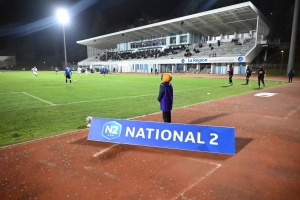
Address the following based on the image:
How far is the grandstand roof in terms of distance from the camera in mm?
38531

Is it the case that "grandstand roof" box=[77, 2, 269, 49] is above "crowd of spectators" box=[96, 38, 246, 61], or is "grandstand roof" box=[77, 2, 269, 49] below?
above

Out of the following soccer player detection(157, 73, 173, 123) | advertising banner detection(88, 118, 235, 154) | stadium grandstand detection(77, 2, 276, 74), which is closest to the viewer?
advertising banner detection(88, 118, 235, 154)

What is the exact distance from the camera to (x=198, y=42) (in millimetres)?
53625

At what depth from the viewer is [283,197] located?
317 cm

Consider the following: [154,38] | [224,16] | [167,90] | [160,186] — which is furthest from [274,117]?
[154,38]

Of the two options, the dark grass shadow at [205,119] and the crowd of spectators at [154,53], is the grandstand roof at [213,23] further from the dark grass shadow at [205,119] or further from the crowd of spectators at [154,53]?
the dark grass shadow at [205,119]

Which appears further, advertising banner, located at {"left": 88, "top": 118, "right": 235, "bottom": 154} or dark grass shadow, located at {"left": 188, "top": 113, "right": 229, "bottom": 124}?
dark grass shadow, located at {"left": 188, "top": 113, "right": 229, "bottom": 124}

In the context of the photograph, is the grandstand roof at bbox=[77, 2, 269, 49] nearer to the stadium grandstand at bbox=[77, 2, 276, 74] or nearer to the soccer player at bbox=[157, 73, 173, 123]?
the stadium grandstand at bbox=[77, 2, 276, 74]

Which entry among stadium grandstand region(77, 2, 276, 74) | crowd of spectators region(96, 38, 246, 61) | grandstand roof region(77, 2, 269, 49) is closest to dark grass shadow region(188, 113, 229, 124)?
stadium grandstand region(77, 2, 276, 74)

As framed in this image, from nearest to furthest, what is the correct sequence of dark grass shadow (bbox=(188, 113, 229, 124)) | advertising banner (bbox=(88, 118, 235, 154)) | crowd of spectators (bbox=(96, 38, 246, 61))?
advertising banner (bbox=(88, 118, 235, 154)) → dark grass shadow (bbox=(188, 113, 229, 124)) → crowd of spectators (bbox=(96, 38, 246, 61))

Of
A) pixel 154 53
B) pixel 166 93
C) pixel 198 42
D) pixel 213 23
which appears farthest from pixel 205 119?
pixel 154 53

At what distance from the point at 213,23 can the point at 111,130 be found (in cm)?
4661

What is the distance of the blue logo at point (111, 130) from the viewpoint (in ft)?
17.4

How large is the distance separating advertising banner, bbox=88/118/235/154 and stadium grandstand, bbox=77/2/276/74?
35716 millimetres
